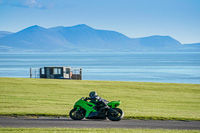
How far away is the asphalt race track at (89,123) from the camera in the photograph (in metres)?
12.4

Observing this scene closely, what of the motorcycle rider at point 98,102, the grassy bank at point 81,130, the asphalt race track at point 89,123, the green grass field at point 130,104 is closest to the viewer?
the grassy bank at point 81,130

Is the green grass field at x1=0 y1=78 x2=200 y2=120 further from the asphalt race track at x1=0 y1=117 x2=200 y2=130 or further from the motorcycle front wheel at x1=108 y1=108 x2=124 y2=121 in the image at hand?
the motorcycle front wheel at x1=108 y1=108 x2=124 y2=121

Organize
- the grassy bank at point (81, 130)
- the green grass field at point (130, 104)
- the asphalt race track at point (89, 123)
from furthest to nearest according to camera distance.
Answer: the green grass field at point (130, 104) → the asphalt race track at point (89, 123) → the grassy bank at point (81, 130)

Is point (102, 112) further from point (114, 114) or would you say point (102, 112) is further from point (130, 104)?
point (130, 104)

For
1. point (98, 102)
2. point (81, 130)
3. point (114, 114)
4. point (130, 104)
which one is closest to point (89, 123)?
point (98, 102)

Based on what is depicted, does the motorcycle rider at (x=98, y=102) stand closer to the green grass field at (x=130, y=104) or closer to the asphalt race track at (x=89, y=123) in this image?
the asphalt race track at (x=89, y=123)

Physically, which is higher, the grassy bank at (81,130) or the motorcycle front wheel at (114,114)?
the motorcycle front wheel at (114,114)

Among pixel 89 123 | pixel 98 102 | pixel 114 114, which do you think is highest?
pixel 98 102

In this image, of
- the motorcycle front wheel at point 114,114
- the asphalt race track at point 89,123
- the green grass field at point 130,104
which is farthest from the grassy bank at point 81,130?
the green grass field at point 130,104

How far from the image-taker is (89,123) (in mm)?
12977

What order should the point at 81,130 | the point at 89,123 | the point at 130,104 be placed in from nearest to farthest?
the point at 81,130, the point at 89,123, the point at 130,104

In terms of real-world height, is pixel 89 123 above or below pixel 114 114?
below

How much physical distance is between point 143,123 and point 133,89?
16.3 metres

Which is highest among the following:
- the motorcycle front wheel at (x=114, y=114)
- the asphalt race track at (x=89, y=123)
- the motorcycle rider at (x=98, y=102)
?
the motorcycle rider at (x=98, y=102)
